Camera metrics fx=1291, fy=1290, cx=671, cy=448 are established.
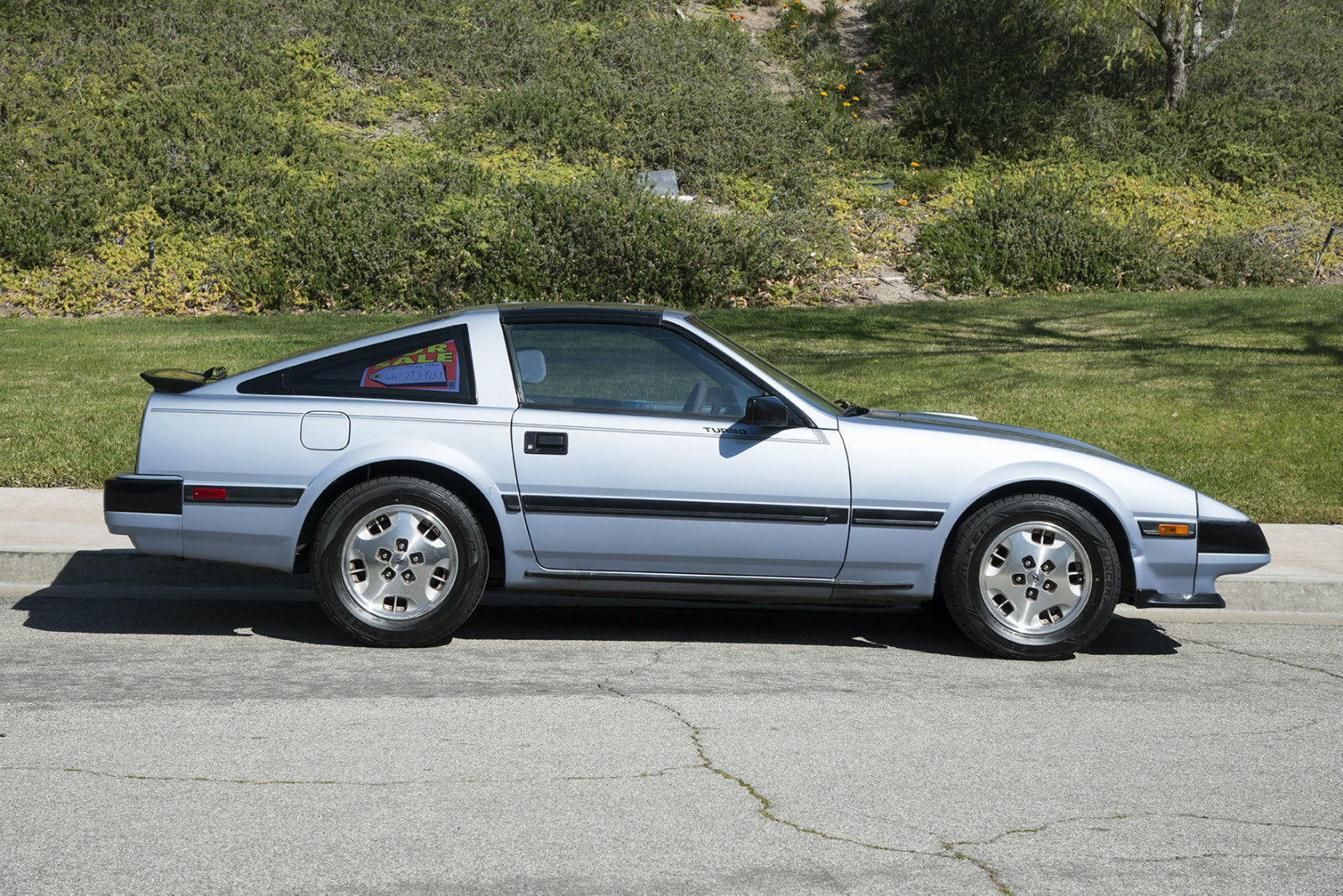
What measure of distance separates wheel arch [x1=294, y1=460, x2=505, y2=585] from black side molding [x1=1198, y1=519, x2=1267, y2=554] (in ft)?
10.0

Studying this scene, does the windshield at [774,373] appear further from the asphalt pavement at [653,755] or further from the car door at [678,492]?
the asphalt pavement at [653,755]

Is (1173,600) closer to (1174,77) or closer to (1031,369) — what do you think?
(1031,369)

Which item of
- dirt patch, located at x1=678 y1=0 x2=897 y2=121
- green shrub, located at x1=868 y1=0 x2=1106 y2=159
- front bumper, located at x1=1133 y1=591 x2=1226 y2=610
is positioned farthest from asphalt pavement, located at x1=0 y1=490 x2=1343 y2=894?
dirt patch, located at x1=678 y1=0 x2=897 y2=121

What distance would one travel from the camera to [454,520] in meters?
5.51

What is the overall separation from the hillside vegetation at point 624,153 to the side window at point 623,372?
9.96m

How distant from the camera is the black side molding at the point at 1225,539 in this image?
5.64 m

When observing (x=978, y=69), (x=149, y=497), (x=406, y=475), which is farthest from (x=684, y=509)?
(x=978, y=69)

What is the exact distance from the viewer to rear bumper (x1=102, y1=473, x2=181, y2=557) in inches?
218

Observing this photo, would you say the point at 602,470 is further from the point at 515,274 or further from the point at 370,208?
the point at 370,208

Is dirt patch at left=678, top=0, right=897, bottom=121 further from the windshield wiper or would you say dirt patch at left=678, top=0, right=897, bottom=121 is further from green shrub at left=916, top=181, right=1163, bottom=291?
the windshield wiper

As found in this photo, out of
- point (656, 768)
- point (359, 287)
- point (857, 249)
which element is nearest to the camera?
point (656, 768)

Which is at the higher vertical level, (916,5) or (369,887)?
(916,5)

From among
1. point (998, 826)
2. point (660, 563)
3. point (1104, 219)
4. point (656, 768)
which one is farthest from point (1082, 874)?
point (1104, 219)

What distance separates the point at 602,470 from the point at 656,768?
1644mm
